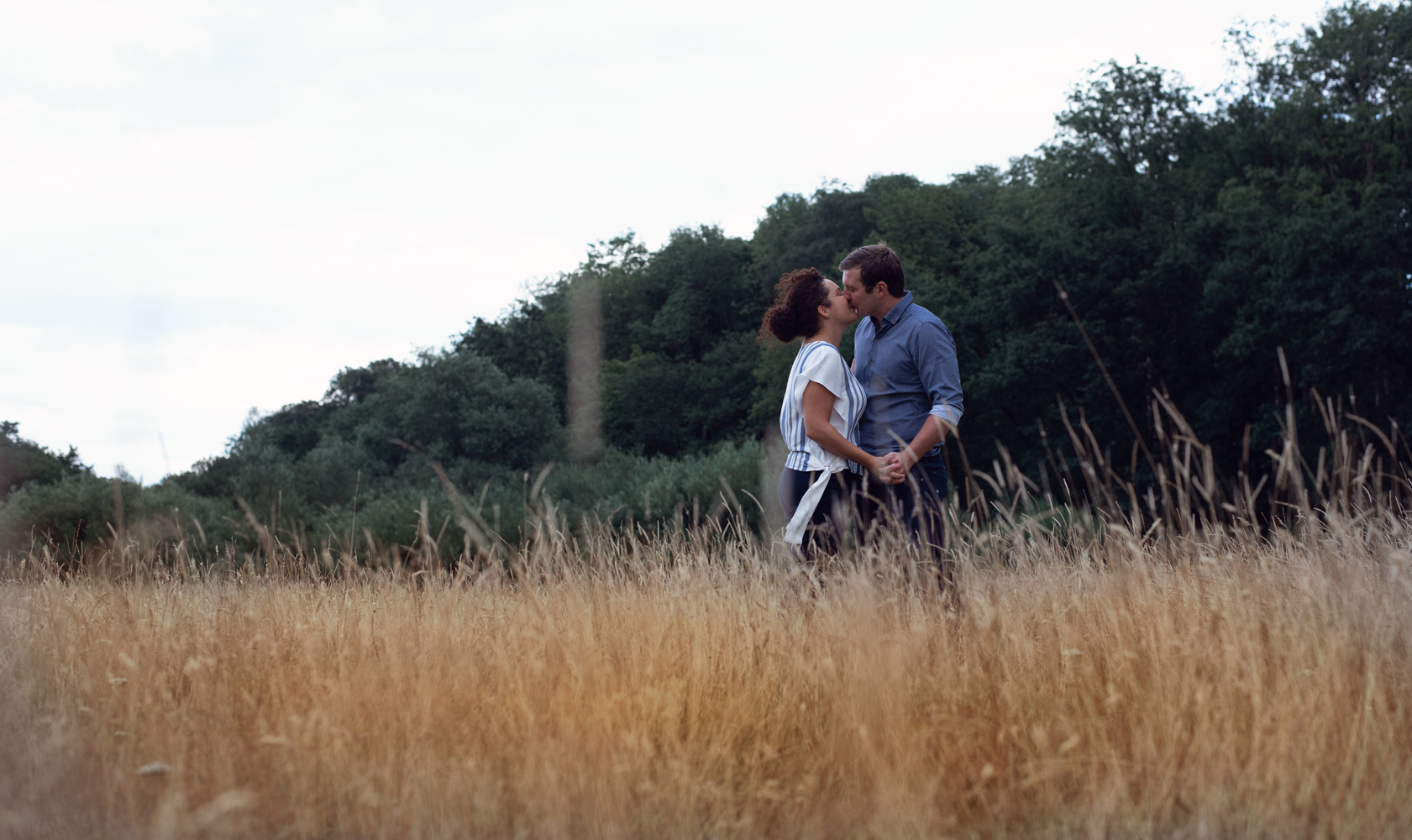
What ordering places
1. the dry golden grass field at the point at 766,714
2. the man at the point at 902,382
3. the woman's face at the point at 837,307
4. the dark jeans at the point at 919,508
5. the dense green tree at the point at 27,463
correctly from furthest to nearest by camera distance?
the dense green tree at the point at 27,463 → the woman's face at the point at 837,307 → the man at the point at 902,382 → the dark jeans at the point at 919,508 → the dry golden grass field at the point at 766,714

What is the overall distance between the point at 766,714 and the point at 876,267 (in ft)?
6.23

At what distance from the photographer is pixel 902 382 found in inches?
162

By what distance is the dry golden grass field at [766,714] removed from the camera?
2.60 m

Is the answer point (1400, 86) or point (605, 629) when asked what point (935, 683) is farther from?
point (1400, 86)

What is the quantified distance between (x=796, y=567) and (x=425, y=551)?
5.49 feet

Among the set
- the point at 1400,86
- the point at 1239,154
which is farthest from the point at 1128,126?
the point at 1400,86

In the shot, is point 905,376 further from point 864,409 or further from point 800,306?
point 800,306

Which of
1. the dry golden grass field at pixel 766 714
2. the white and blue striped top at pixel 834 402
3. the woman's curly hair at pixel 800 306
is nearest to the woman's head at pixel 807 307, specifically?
the woman's curly hair at pixel 800 306

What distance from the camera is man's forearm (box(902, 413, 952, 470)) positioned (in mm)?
3846

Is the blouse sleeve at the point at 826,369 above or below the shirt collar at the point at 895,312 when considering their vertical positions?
below

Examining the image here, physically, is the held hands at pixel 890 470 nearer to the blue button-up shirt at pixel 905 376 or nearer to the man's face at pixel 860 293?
the blue button-up shirt at pixel 905 376

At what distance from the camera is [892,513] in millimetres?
3871

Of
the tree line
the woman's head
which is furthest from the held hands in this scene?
the tree line

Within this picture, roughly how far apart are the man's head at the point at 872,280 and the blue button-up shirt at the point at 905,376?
0.21 ft
